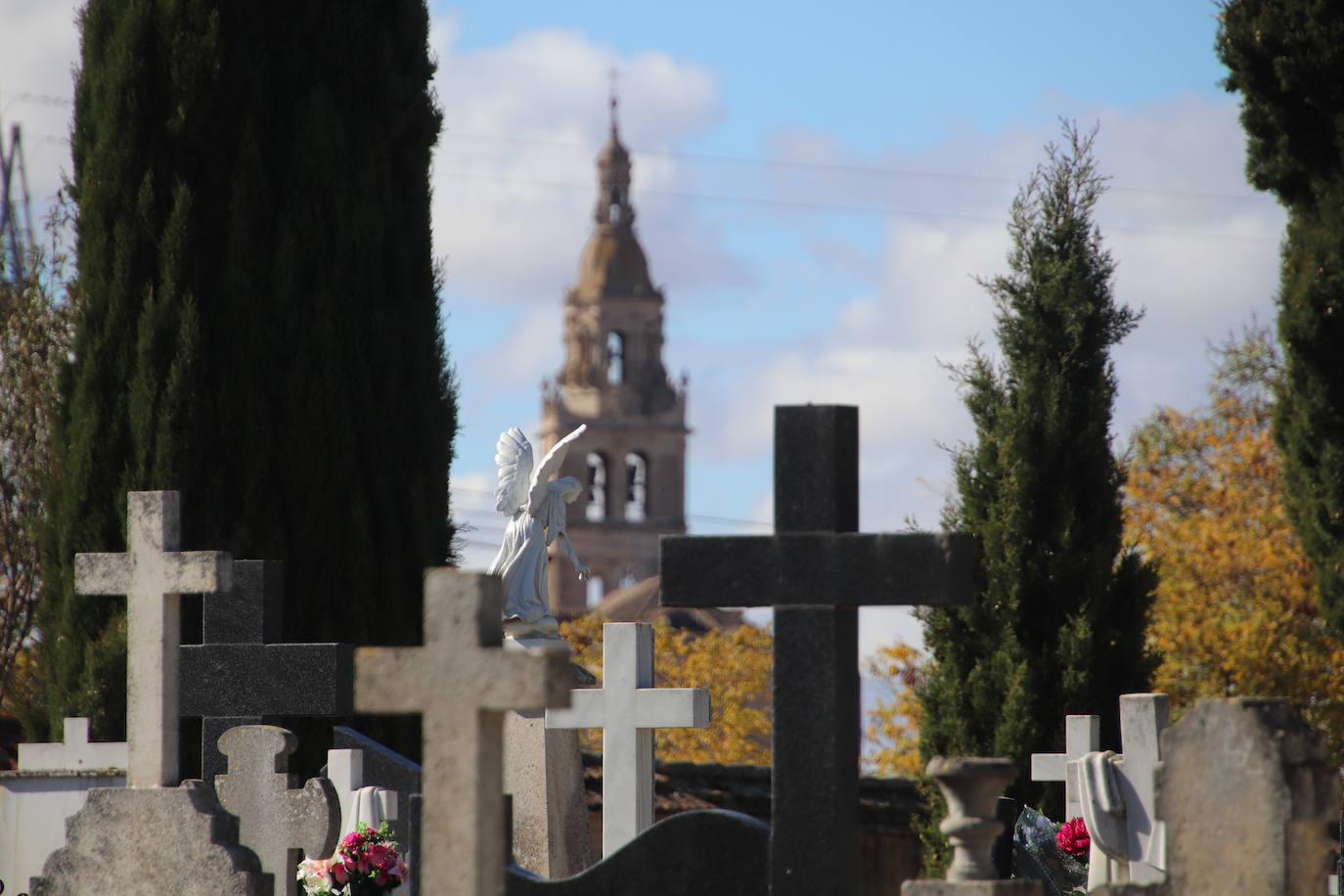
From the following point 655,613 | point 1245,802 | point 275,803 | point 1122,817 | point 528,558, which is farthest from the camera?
point 655,613

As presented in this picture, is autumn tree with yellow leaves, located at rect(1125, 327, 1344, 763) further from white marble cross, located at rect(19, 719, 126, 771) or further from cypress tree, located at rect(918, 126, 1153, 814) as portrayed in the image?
white marble cross, located at rect(19, 719, 126, 771)

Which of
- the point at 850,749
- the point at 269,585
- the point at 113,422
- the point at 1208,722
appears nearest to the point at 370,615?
the point at 113,422

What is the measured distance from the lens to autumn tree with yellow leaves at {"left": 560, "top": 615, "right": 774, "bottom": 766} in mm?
33000

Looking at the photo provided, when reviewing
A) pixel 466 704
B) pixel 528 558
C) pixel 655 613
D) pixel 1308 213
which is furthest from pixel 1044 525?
pixel 655 613

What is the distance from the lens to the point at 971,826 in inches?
225

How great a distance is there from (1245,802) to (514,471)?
21.4 ft

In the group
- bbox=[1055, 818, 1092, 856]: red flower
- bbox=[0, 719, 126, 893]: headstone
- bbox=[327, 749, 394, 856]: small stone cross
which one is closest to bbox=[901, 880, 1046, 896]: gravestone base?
bbox=[1055, 818, 1092, 856]: red flower

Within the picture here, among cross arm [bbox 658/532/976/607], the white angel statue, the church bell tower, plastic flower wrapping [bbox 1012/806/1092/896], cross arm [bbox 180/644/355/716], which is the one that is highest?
the church bell tower

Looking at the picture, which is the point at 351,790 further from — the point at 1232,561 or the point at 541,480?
the point at 1232,561

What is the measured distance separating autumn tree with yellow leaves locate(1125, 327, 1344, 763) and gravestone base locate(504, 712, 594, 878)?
404 inches

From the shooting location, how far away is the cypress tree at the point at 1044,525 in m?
14.6

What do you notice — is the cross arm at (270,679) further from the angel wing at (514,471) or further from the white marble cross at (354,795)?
Answer: the angel wing at (514,471)

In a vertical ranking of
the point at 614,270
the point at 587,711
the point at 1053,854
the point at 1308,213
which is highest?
the point at 614,270

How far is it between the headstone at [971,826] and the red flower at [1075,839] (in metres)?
3.78
